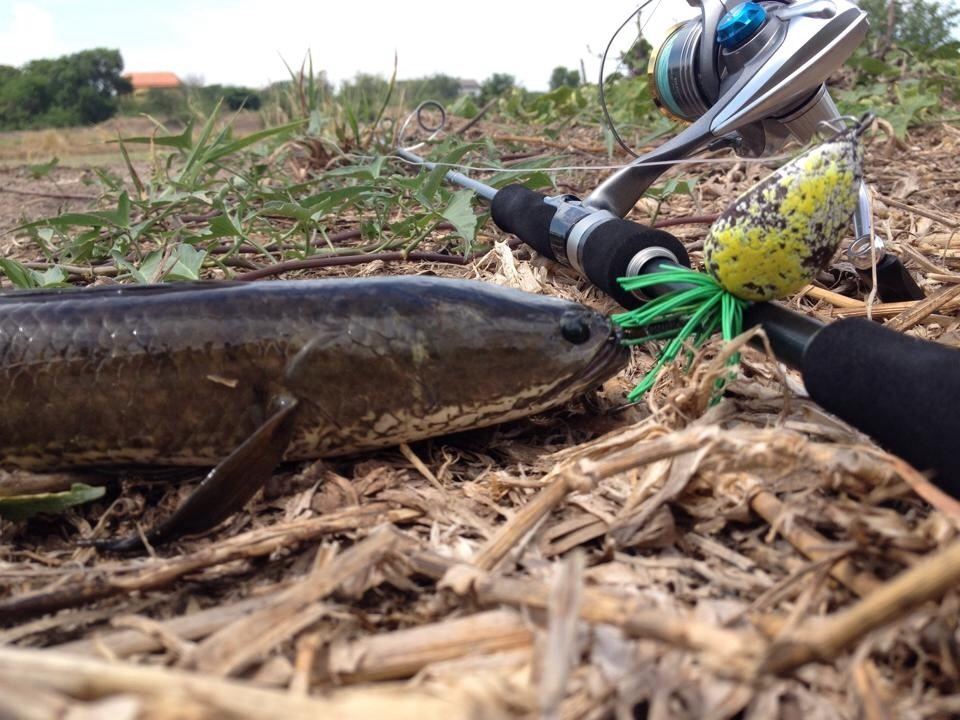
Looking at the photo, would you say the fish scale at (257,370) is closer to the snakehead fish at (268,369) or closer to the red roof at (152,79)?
the snakehead fish at (268,369)

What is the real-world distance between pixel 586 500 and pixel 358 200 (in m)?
2.13

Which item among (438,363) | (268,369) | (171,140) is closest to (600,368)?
(438,363)

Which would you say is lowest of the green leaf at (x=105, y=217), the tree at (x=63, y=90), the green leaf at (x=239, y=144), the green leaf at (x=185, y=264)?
the green leaf at (x=185, y=264)

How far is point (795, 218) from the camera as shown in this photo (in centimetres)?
161

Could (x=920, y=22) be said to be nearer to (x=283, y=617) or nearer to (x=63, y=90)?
(x=283, y=617)

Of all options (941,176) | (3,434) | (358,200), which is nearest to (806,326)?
(3,434)

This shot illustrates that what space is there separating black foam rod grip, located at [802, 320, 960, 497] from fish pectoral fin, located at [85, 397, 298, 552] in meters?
1.13

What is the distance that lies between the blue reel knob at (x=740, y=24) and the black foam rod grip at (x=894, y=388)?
1067 mm

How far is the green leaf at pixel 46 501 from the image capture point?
5.40 feet

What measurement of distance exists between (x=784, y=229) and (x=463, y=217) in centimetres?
145

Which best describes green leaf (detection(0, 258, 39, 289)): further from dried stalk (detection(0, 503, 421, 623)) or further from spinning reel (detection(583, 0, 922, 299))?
spinning reel (detection(583, 0, 922, 299))

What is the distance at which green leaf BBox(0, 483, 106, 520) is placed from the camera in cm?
165

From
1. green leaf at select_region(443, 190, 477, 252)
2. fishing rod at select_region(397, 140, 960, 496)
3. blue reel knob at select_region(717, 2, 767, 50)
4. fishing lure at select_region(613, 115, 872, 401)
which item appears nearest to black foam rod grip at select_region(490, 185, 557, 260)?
green leaf at select_region(443, 190, 477, 252)

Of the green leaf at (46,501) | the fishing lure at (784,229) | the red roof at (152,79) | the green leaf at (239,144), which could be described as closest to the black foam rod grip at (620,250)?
the fishing lure at (784,229)
